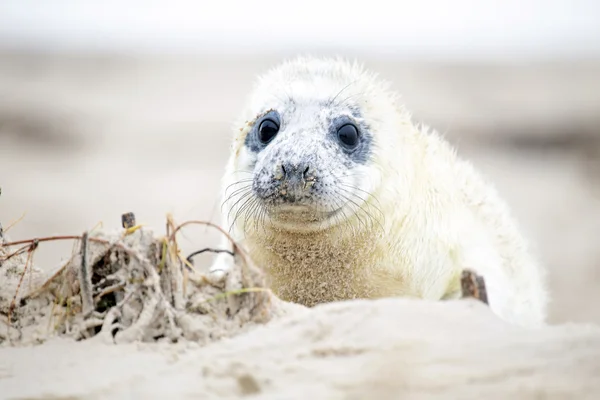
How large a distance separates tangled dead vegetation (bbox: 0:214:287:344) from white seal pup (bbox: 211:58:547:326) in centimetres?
133

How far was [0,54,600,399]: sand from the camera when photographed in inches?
97.4

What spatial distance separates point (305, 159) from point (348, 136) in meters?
0.54

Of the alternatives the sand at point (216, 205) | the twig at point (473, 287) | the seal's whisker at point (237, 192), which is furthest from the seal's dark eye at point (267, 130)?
the twig at point (473, 287)

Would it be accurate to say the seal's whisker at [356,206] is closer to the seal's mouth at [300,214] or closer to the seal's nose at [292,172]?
the seal's mouth at [300,214]

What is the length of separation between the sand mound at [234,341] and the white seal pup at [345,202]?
1.37m

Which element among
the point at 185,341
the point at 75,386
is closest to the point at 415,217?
the point at 185,341

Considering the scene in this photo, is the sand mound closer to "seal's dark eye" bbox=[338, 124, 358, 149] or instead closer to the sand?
the sand

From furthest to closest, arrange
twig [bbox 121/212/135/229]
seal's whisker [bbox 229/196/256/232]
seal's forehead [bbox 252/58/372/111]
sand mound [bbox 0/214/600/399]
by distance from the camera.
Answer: seal's forehead [bbox 252/58/372/111] < seal's whisker [bbox 229/196/256/232] < twig [bbox 121/212/135/229] < sand mound [bbox 0/214/600/399]

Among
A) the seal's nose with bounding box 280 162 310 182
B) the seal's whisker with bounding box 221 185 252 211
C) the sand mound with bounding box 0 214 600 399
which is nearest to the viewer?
the sand mound with bounding box 0 214 600 399

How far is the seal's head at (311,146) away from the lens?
4492 mm

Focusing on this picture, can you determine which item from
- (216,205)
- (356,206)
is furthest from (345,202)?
(216,205)

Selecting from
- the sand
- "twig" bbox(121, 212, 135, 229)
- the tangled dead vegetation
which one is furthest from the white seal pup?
the tangled dead vegetation

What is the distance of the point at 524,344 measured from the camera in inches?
104

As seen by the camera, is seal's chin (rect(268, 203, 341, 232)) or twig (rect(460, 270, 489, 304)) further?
seal's chin (rect(268, 203, 341, 232))
